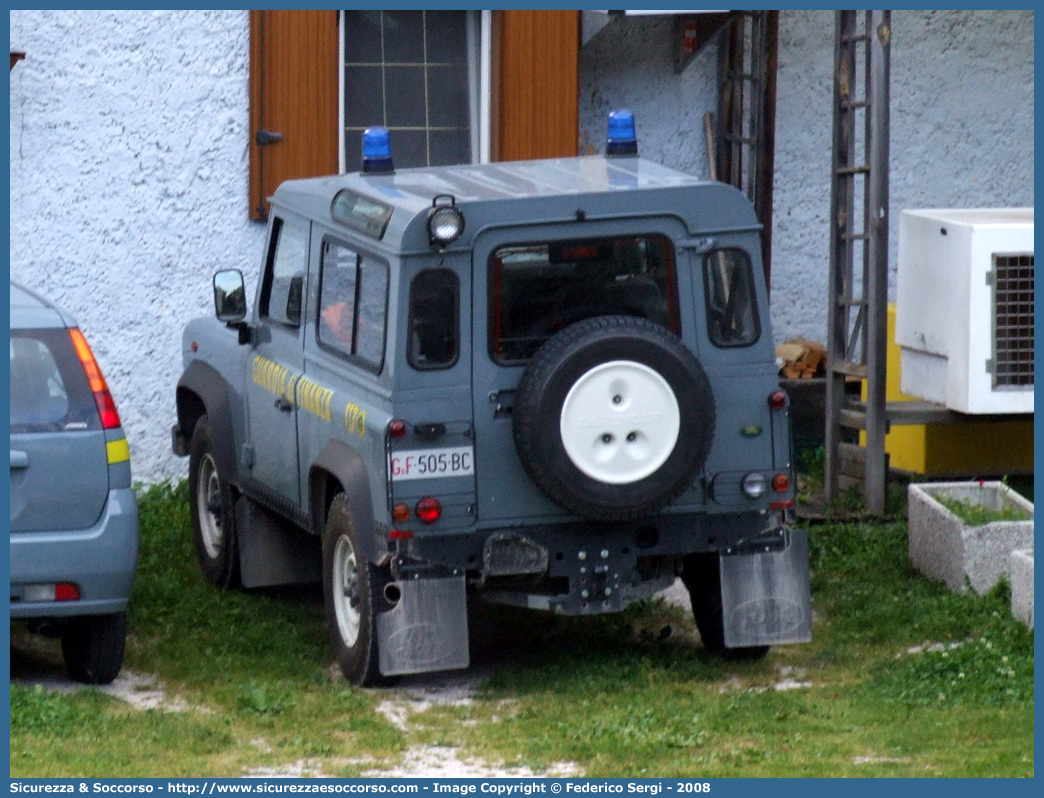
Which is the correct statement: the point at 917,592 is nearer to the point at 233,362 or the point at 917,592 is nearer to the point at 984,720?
the point at 984,720

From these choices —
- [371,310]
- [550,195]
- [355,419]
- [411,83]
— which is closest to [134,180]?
[411,83]

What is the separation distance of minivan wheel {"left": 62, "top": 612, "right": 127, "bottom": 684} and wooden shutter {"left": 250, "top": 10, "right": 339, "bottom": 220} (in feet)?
13.4

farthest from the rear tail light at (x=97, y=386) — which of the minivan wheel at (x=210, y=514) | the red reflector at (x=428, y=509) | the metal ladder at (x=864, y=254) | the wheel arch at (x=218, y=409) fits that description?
the metal ladder at (x=864, y=254)

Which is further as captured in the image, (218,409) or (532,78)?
(532,78)

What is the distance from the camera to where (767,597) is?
752 cm

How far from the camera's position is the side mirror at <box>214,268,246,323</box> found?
871 centimetres

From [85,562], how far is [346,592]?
1.26 m

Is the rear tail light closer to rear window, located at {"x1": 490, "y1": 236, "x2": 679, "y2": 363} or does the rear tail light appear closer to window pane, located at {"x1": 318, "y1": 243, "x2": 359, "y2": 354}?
window pane, located at {"x1": 318, "y1": 243, "x2": 359, "y2": 354}

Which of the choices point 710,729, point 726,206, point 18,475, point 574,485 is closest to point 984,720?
point 710,729

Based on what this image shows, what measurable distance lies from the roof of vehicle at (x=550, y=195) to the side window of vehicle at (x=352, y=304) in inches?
7.5

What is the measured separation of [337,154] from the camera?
1094 cm

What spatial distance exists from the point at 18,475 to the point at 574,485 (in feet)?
7.01

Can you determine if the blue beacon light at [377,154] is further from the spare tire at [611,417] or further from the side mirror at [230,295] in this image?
the spare tire at [611,417]

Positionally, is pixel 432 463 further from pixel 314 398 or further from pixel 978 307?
pixel 978 307
